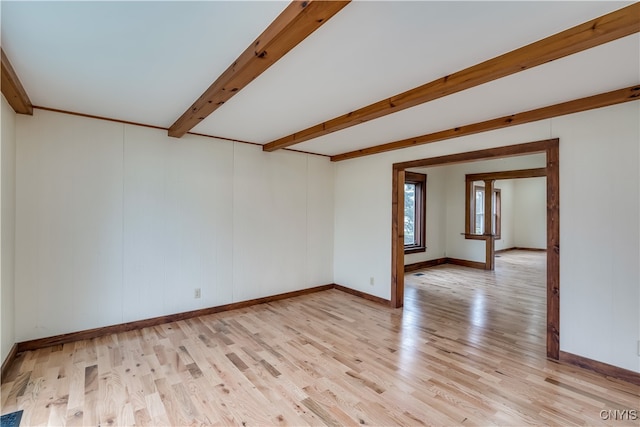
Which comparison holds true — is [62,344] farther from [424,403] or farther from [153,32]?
[424,403]

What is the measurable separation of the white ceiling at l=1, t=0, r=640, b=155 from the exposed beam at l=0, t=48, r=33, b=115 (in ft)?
0.20

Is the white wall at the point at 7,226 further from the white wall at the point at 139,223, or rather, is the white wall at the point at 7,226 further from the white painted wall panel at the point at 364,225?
the white painted wall panel at the point at 364,225

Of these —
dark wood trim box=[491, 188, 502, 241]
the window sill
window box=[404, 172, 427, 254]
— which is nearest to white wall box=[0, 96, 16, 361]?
the window sill

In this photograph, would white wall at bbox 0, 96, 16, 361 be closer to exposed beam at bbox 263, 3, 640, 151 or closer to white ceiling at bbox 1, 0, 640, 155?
white ceiling at bbox 1, 0, 640, 155

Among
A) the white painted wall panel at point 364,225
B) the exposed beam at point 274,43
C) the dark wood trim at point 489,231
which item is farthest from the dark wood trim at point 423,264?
the exposed beam at point 274,43

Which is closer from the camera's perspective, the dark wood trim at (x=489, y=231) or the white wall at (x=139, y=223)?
the white wall at (x=139, y=223)

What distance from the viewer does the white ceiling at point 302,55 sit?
4.78 feet

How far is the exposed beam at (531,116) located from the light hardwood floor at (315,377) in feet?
7.40

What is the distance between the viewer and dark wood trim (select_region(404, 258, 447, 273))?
22.2 feet

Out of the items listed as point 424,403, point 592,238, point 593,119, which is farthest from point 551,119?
point 424,403

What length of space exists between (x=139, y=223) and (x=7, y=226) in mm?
1053

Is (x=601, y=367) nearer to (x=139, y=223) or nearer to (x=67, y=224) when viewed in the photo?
(x=139, y=223)

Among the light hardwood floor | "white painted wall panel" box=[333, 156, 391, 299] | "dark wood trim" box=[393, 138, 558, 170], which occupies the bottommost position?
the light hardwood floor

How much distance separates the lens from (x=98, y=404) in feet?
6.80
